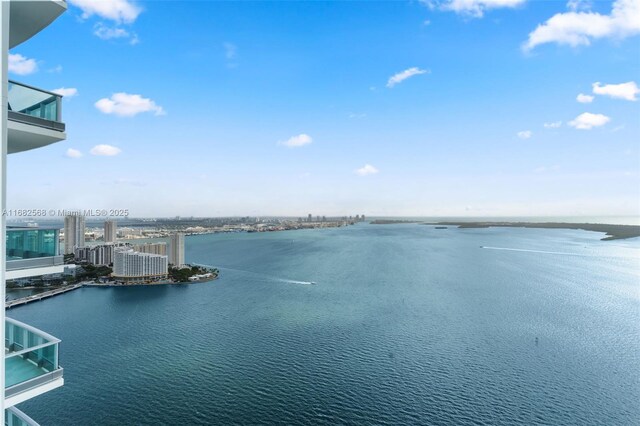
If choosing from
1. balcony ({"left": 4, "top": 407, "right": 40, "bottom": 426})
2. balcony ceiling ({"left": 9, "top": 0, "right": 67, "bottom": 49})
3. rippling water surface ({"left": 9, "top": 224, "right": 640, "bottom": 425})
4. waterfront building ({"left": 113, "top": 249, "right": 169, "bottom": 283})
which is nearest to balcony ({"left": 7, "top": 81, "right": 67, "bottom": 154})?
balcony ceiling ({"left": 9, "top": 0, "right": 67, "bottom": 49})

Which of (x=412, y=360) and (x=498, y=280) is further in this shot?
(x=498, y=280)

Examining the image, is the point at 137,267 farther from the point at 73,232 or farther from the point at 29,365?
the point at 29,365

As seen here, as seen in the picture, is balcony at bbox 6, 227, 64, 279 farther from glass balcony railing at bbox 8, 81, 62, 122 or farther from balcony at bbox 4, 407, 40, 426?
balcony at bbox 4, 407, 40, 426

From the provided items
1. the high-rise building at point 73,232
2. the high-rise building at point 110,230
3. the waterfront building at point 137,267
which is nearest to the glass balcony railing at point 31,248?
the waterfront building at point 137,267

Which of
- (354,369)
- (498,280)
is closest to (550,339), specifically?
(354,369)

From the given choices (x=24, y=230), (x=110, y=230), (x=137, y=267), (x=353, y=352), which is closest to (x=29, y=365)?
(x=24, y=230)

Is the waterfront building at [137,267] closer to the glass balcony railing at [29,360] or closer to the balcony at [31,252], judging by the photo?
the glass balcony railing at [29,360]

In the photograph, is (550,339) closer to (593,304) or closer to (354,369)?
(593,304)
